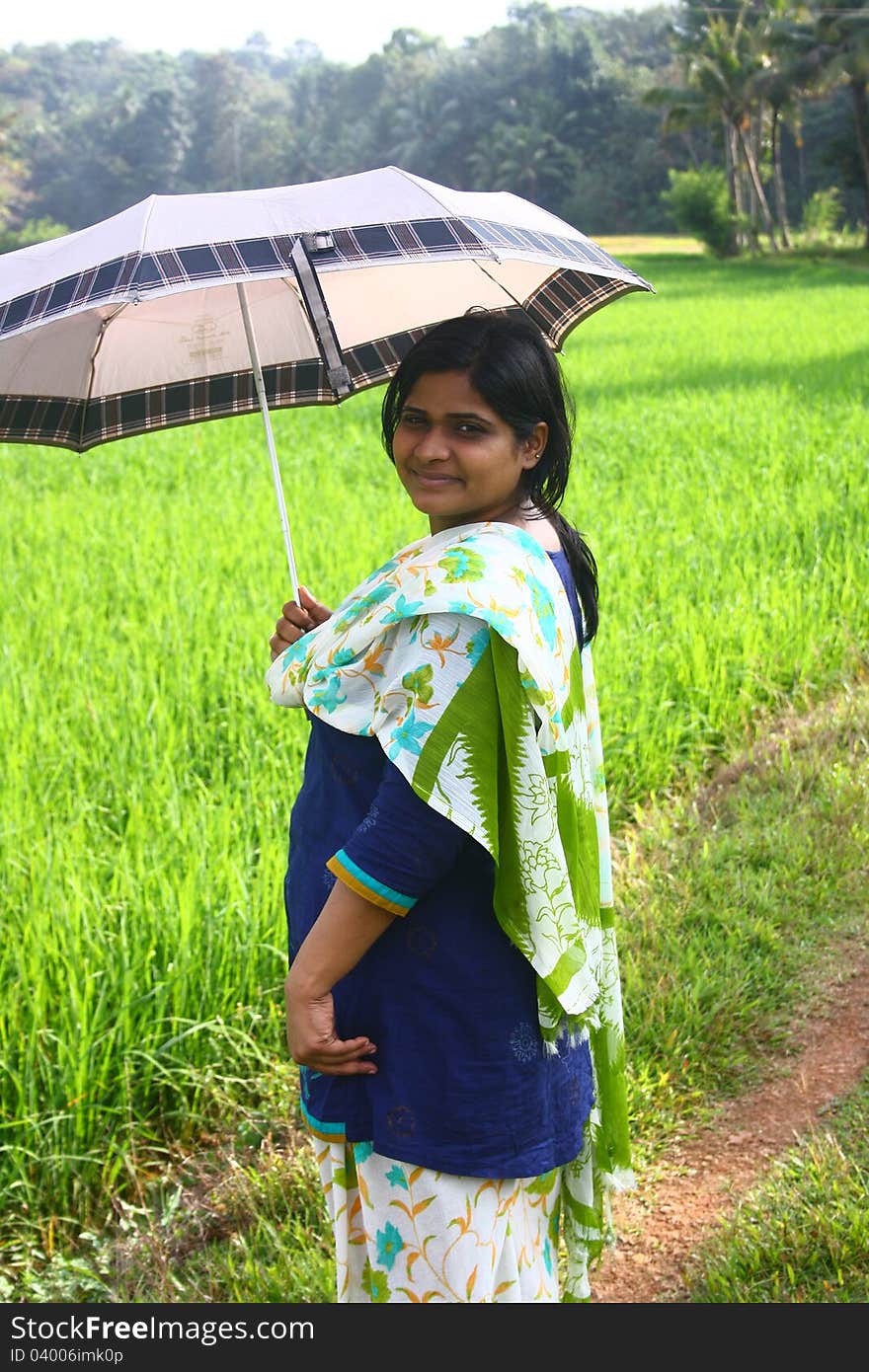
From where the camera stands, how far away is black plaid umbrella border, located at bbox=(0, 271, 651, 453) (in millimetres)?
1732

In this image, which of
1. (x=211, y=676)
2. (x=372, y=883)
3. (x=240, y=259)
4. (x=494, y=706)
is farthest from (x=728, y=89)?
(x=372, y=883)

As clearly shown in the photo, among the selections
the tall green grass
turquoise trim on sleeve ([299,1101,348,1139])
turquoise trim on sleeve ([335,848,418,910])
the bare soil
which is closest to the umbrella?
turquoise trim on sleeve ([335,848,418,910])

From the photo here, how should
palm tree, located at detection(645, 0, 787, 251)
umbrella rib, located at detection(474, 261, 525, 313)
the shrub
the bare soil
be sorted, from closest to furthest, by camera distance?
umbrella rib, located at detection(474, 261, 525, 313), the bare soil, palm tree, located at detection(645, 0, 787, 251), the shrub

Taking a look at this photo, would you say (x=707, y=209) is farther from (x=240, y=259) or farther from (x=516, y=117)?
(x=240, y=259)

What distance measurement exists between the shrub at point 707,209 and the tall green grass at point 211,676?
29625 millimetres

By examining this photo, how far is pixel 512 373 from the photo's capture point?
1.27 meters

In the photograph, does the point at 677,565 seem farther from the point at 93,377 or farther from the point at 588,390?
the point at 588,390

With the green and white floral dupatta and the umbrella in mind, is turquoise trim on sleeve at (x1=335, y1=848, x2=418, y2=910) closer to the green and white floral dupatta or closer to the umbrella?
the green and white floral dupatta

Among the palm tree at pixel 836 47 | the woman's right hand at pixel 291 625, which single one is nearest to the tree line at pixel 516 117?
the palm tree at pixel 836 47

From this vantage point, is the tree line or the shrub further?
the shrub

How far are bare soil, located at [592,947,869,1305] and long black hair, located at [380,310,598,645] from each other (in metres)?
1.28

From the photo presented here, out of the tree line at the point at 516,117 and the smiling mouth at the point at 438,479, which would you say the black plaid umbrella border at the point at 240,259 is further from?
the tree line at the point at 516,117

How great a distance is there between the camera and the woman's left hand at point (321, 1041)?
1256 mm
